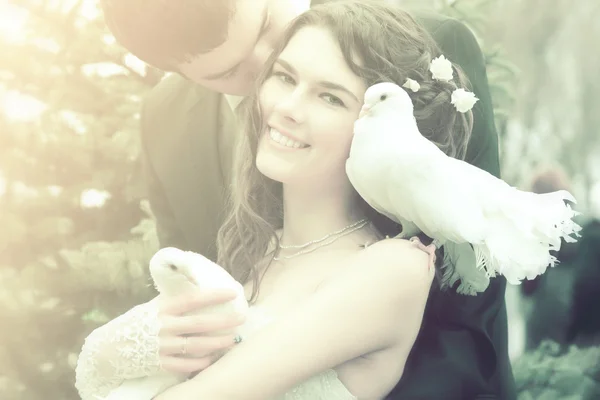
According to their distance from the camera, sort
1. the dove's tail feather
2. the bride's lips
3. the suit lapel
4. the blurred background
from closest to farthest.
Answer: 1. the dove's tail feather
2. the bride's lips
3. the blurred background
4. the suit lapel

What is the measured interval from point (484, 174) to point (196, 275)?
1.37ft

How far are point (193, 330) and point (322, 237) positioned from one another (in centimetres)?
25

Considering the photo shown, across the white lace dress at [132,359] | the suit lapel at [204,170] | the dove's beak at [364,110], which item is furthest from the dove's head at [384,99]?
the suit lapel at [204,170]

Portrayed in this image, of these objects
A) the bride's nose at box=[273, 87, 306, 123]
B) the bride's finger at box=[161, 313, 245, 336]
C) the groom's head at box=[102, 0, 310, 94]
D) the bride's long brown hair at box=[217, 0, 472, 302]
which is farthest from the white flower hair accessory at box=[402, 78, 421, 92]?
the bride's finger at box=[161, 313, 245, 336]

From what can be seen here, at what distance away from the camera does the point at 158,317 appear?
3.02 feet

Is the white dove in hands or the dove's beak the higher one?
the dove's beak

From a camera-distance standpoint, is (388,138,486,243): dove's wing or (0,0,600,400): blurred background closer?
(388,138,486,243): dove's wing

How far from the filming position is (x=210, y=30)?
3.92 ft

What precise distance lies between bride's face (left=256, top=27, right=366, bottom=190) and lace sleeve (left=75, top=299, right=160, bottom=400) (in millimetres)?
279

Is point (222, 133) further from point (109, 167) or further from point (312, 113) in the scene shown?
point (312, 113)

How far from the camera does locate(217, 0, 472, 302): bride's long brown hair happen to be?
0.96m

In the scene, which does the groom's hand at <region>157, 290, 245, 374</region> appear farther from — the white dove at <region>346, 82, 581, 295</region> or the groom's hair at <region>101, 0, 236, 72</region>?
the groom's hair at <region>101, 0, 236, 72</region>

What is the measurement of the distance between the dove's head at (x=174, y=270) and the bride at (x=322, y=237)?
0.19ft

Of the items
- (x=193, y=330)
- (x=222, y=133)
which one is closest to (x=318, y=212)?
(x=193, y=330)
